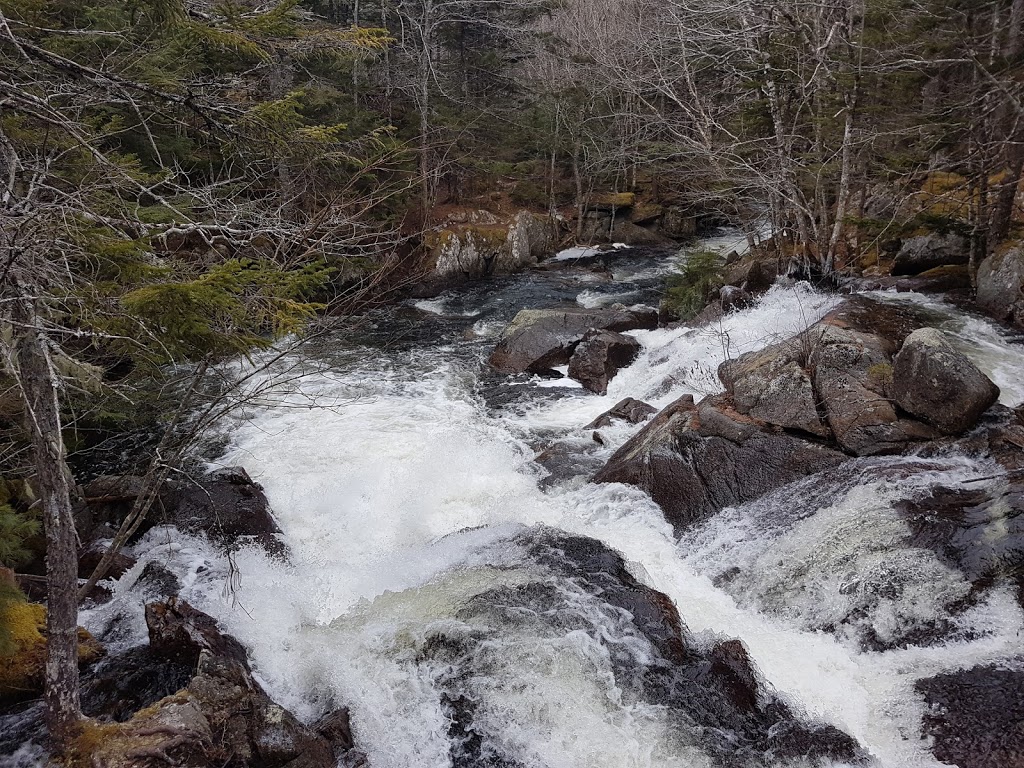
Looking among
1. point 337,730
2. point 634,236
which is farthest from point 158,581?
point 634,236

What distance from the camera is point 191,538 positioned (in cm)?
671

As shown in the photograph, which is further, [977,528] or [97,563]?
[97,563]

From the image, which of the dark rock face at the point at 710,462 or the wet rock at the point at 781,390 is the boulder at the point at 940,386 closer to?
the wet rock at the point at 781,390

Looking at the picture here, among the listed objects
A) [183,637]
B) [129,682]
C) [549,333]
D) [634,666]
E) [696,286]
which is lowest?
[634,666]

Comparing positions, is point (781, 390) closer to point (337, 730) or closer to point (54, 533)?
point (337, 730)

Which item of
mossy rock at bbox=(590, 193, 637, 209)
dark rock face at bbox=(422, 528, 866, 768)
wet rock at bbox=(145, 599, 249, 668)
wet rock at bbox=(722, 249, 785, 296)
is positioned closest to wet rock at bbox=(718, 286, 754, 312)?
wet rock at bbox=(722, 249, 785, 296)

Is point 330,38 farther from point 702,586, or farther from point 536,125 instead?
point 536,125

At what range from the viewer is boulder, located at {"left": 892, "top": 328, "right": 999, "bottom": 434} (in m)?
6.60

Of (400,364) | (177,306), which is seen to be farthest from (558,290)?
(177,306)

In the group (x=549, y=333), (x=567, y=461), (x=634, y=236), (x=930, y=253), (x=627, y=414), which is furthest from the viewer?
(x=634, y=236)

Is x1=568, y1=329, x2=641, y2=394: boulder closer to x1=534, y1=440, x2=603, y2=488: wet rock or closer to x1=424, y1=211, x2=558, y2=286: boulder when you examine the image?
x1=534, y1=440, x2=603, y2=488: wet rock

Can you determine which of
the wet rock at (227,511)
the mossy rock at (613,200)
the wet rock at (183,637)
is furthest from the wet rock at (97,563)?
the mossy rock at (613,200)

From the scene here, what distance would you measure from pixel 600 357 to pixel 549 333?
4.97 ft

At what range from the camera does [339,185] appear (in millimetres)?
12102
